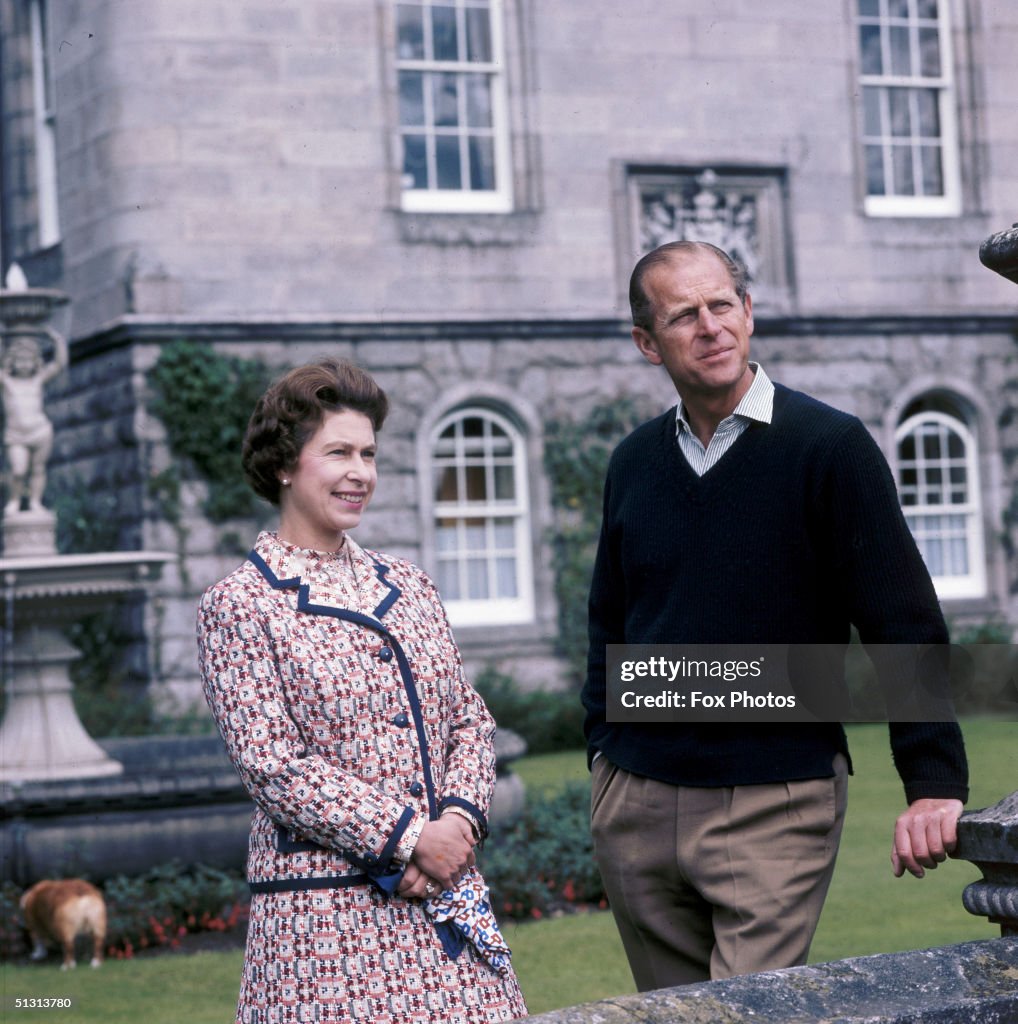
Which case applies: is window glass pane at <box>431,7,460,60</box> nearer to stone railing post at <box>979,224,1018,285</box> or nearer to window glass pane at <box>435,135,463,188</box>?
window glass pane at <box>435,135,463,188</box>

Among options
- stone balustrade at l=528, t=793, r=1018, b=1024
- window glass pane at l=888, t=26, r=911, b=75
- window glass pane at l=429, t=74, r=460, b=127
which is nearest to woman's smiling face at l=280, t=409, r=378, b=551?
stone balustrade at l=528, t=793, r=1018, b=1024

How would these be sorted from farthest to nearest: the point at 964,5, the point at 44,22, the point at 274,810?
the point at 964,5 → the point at 44,22 → the point at 274,810

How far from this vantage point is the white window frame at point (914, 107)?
15867 millimetres

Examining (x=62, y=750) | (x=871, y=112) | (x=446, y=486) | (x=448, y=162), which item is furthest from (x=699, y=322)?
(x=871, y=112)

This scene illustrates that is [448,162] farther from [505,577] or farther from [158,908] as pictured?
[158,908]

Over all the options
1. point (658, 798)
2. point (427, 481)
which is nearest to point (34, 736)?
point (427, 481)

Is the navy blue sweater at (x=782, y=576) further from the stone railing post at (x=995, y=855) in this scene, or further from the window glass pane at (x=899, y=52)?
the window glass pane at (x=899, y=52)

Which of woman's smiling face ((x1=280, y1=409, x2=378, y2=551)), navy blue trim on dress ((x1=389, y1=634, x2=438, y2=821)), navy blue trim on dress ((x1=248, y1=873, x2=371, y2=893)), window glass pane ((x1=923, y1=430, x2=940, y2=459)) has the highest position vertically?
window glass pane ((x1=923, y1=430, x2=940, y2=459))

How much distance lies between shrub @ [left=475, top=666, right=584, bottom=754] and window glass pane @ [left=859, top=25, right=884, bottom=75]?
626 cm

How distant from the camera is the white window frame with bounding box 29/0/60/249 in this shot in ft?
48.6

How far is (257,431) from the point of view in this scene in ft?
10.4

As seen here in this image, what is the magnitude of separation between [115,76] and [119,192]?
2.80 feet

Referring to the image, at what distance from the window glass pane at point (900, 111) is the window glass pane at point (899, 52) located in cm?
17

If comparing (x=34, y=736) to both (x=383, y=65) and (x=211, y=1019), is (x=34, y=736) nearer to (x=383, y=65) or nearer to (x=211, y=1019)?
(x=211, y=1019)
